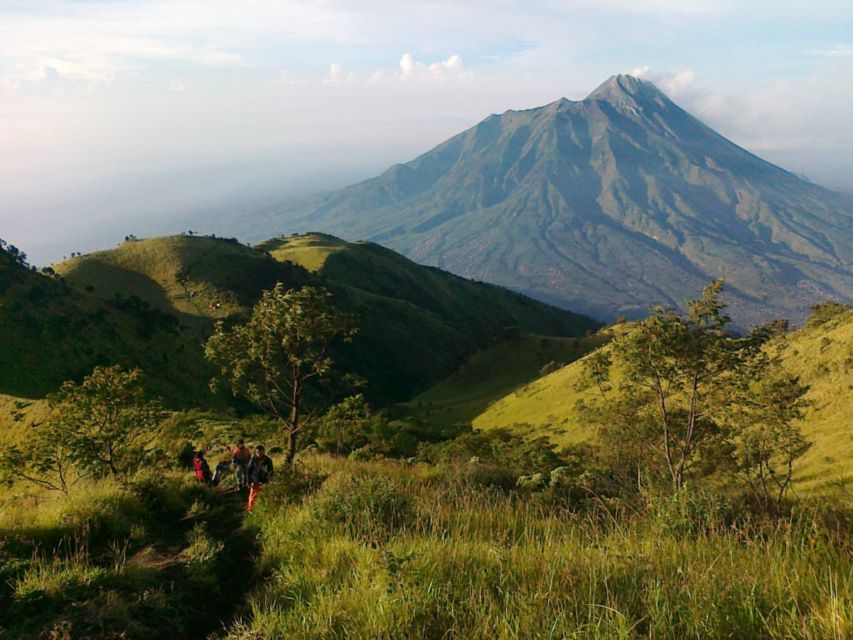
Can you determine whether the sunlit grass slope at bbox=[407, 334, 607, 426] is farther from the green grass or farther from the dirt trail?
the green grass

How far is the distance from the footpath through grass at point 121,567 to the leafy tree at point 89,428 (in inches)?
423

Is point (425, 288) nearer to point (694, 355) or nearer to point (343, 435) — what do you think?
point (343, 435)

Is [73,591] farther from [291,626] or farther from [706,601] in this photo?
[706,601]

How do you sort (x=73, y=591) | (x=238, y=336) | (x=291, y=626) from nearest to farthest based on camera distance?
(x=291, y=626) → (x=73, y=591) → (x=238, y=336)

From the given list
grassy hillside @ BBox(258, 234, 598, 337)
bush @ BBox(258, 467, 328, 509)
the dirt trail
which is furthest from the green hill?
grassy hillside @ BBox(258, 234, 598, 337)

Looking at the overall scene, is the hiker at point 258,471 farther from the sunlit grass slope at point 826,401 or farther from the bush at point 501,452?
the sunlit grass slope at point 826,401

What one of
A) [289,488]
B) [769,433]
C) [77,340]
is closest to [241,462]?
[289,488]

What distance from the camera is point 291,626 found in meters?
3.67

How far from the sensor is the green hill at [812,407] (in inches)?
784

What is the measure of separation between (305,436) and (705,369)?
65.5ft

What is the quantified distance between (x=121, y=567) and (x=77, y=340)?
Answer: 65072 millimetres

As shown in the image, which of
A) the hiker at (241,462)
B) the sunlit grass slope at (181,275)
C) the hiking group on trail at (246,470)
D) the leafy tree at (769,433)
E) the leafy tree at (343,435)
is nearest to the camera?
the hiking group on trail at (246,470)

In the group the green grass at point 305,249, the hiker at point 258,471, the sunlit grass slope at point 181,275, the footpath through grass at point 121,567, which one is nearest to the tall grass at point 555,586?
the footpath through grass at point 121,567

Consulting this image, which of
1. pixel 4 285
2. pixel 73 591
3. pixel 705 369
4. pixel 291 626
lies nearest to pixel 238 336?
pixel 73 591
